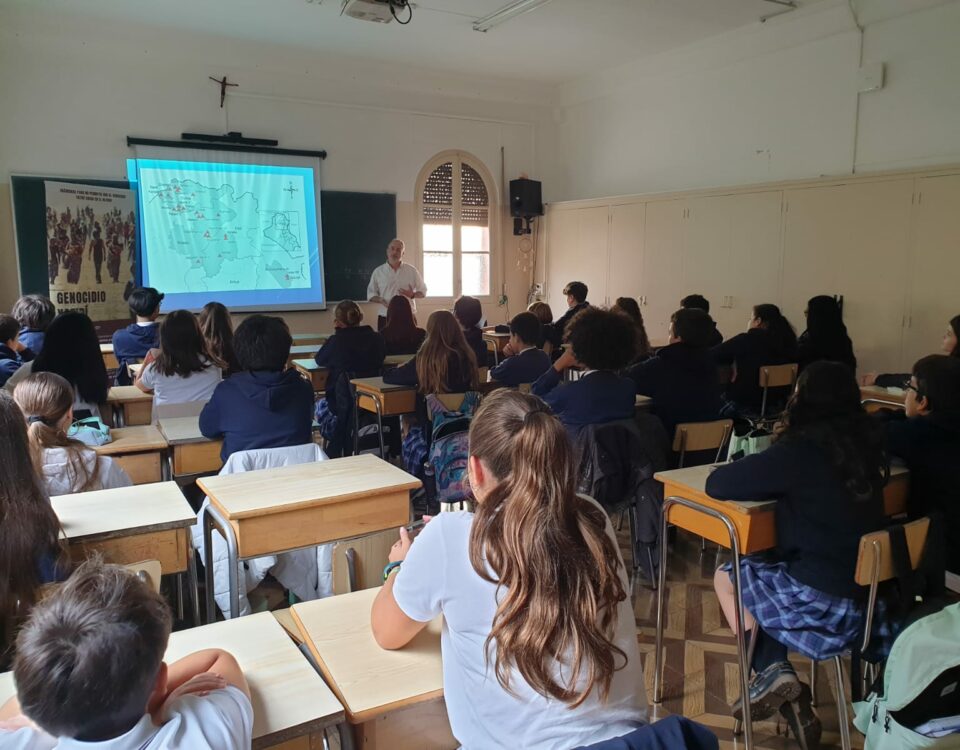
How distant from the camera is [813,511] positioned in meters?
2.04

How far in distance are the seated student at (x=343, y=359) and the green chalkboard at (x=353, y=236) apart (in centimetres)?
322

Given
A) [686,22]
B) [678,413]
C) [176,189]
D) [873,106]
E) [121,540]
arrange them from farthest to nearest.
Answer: [176,189]
[686,22]
[873,106]
[678,413]
[121,540]

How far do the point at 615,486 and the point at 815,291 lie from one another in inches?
157

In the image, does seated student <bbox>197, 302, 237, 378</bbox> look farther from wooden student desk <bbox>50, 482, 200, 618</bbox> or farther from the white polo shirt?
the white polo shirt

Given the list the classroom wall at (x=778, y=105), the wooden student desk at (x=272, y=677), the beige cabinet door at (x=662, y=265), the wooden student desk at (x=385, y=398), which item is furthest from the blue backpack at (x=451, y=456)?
the classroom wall at (x=778, y=105)

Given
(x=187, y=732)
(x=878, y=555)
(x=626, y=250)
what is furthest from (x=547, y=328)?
(x=187, y=732)

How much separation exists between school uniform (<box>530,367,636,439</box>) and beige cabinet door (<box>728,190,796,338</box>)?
3.88m

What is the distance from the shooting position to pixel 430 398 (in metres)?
3.79

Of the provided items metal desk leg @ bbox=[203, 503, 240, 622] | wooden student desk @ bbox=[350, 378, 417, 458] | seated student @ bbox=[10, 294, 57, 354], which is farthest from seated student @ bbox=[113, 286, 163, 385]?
metal desk leg @ bbox=[203, 503, 240, 622]

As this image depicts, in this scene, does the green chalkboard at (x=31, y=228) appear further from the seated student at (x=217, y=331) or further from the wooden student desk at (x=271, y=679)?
the wooden student desk at (x=271, y=679)

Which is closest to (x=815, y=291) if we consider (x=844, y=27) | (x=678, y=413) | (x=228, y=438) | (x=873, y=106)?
(x=873, y=106)

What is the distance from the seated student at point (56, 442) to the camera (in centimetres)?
231

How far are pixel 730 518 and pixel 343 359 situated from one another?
313cm

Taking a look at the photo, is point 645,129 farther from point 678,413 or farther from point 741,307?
point 678,413
